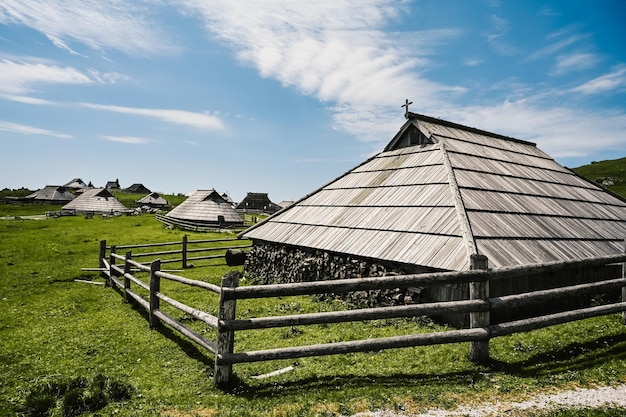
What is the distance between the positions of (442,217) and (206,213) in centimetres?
3890

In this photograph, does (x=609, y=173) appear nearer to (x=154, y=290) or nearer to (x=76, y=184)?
(x=154, y=290)

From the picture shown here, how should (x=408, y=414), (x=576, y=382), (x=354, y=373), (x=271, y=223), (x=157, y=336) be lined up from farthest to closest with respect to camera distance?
(x=271, y=223), (x=157, y=336), (x=354, y=373), (x=576, y=382), (x=408, y=414)

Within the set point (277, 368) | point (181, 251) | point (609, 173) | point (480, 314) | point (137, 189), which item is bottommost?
point (277, 368)

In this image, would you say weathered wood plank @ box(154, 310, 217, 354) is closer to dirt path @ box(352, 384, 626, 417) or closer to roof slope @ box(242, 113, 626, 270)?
dirt path @ box(352, 384, 626, 417)

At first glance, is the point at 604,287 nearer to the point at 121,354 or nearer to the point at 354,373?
the point at 354,373

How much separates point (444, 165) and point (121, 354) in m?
11.7

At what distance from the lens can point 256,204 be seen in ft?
307

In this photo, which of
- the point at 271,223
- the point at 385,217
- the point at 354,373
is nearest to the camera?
the point at 354,373

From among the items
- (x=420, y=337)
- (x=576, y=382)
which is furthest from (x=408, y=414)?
(x=576, y=382)

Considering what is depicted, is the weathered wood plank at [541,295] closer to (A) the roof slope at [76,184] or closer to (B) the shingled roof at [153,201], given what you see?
(B) the shingled roof at [153,201]

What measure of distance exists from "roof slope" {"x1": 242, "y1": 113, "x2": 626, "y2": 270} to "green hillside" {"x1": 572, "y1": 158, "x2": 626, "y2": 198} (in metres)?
65.3

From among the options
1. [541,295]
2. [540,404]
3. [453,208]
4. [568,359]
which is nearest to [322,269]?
[453,208]

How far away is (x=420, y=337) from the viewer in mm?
6355

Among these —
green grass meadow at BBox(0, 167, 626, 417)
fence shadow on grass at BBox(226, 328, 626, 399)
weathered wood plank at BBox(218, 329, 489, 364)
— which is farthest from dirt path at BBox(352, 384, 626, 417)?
weathered wood plank at BBox(218, 329, 489, 364)
